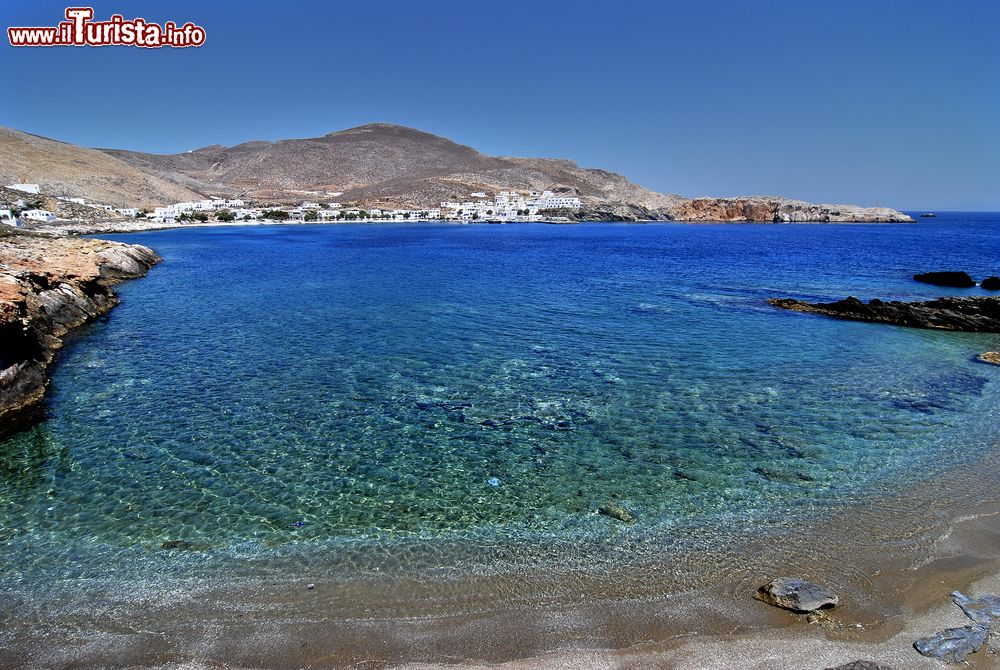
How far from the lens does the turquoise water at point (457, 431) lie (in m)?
9.59

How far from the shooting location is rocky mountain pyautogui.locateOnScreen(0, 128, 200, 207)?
123 meters

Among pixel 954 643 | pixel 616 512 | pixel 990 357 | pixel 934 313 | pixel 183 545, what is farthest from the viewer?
pixel 934 313

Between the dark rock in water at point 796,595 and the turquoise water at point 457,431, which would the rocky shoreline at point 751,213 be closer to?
the turquoise water at point 457,431

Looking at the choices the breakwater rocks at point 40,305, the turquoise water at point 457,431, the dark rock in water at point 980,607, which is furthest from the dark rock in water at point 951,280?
the breakwater rocks at point 40,305

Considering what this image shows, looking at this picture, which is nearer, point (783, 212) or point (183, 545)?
point (183, 545)

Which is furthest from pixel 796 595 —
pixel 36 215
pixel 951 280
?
pixel 36 215

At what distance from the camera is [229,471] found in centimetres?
1158

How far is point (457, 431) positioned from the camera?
13.6 m

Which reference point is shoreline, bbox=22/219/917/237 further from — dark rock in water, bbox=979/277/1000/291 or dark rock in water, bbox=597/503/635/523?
dark rock in water, bbox=979/277/1000/291

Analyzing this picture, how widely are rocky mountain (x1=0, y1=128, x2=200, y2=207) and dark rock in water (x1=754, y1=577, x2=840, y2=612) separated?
15602 centimetres

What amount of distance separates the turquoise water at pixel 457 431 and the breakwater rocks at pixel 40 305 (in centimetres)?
79

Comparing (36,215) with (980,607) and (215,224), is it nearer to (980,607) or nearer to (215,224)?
(215,224)

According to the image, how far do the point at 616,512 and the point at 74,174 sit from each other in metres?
168

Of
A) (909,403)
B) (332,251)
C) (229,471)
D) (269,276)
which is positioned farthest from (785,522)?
(332,251)
